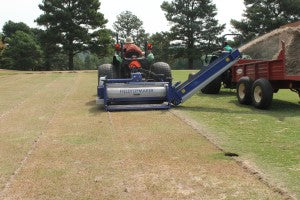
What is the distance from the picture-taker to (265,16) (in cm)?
4603

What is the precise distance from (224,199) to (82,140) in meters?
3.19

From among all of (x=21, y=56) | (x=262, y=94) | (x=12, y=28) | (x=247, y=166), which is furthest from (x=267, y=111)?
(x=12, y=28)

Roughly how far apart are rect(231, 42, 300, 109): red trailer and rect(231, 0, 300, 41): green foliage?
35971 millimetres

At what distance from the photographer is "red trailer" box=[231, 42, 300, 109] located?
9.77m

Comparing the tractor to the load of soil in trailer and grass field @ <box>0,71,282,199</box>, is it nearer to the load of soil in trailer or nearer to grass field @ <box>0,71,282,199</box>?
grass field @ <box>0,71,282,199</box>

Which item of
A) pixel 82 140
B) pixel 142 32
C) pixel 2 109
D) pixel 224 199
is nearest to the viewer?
pixel 224 199

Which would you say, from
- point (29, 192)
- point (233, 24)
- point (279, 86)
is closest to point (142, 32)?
point (233, 24)

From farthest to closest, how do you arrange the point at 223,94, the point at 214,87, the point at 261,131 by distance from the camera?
the point at 223,94
the point at 214,87
the point at 261,131

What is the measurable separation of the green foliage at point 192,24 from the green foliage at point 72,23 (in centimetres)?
1101

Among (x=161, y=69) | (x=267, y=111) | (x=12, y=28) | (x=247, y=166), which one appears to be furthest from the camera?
(x=12, y=28)

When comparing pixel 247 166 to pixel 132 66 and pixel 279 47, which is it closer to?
pixel 132 66

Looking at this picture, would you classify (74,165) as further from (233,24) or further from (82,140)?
(233,24)

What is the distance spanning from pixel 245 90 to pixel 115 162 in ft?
20.4

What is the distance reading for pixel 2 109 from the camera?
10.4 meters
